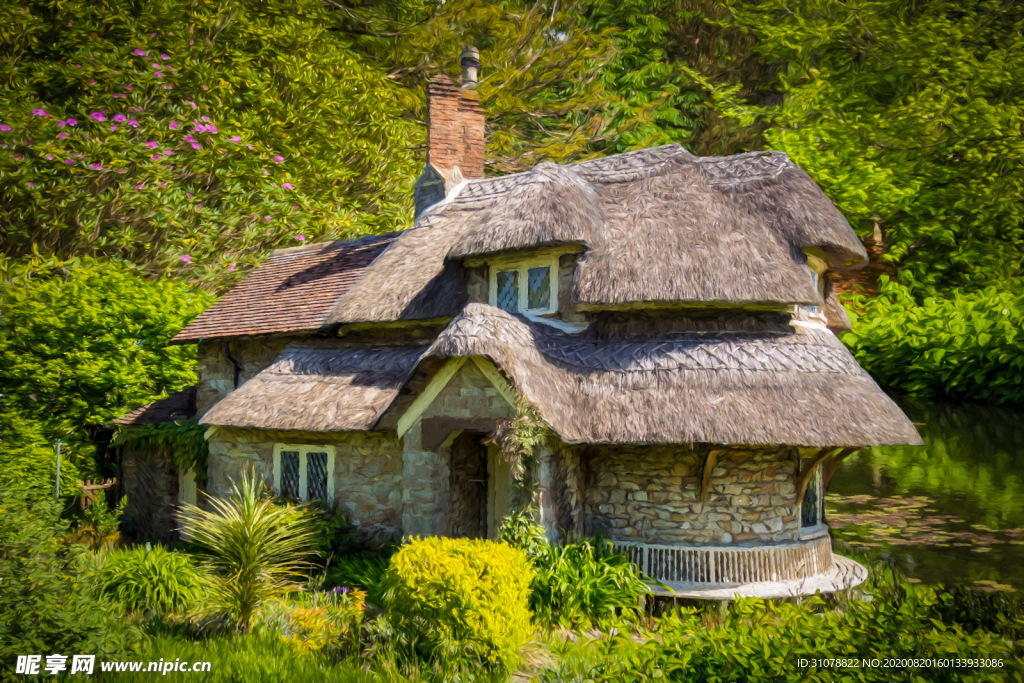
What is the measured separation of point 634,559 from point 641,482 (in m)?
1.26

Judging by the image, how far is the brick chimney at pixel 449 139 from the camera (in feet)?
58.9

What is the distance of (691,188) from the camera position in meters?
14.6

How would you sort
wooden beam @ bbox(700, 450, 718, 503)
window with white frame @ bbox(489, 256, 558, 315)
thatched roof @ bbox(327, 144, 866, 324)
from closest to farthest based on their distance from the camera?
wooden beam @ bbox(700, 450, 718, 503), thatched roof @ bbox(327, 144, 866, 324), window with white frame @ bbox(489, 256, 558, 315)

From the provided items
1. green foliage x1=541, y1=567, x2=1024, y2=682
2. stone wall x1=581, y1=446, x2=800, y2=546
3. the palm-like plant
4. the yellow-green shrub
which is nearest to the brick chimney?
stone wall x1=581, y1=446, x2=800, y2=546

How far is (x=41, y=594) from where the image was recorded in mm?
8125

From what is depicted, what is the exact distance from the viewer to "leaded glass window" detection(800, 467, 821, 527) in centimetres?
1352

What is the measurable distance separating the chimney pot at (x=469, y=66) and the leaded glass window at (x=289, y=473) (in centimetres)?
1016

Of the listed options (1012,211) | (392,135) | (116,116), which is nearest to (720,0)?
(392,135)

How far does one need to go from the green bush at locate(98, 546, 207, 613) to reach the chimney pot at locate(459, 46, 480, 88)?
1292 centimetres

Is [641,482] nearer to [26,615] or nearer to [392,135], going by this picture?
[26,615]

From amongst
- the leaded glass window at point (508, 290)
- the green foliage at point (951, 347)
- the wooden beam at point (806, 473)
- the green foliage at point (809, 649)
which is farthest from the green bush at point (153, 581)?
the green foliage at point (951, 347)

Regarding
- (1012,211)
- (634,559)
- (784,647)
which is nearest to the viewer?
(784,647)

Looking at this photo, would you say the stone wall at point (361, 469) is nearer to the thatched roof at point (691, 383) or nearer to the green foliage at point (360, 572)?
the green foliage at point (360, 572)

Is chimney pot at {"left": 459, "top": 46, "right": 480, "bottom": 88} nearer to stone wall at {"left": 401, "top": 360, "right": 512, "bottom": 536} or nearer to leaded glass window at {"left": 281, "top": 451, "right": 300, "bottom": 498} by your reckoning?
stone wall at {"left": 401, "top": 360, "right": 512, "bottom": 536}
